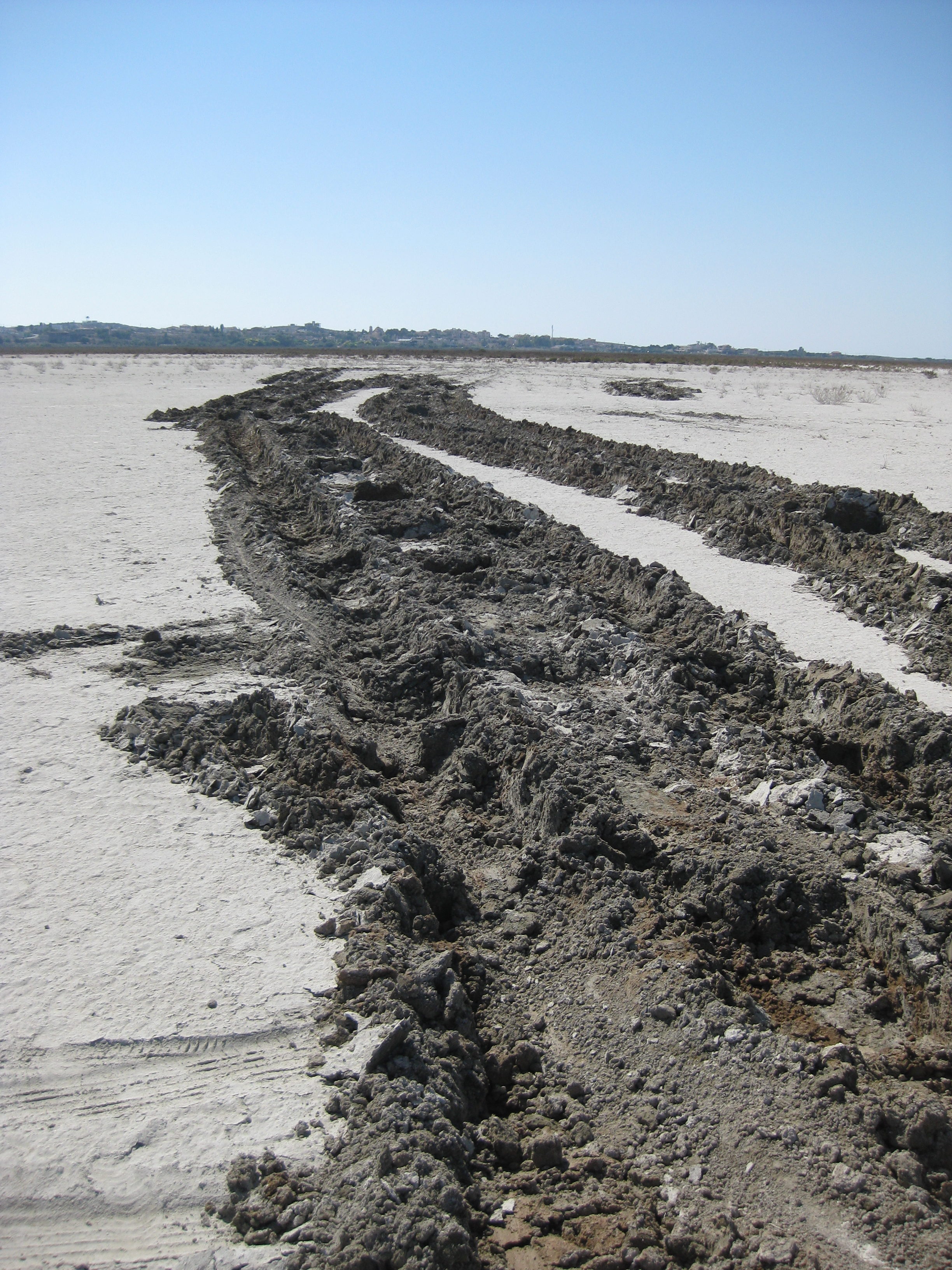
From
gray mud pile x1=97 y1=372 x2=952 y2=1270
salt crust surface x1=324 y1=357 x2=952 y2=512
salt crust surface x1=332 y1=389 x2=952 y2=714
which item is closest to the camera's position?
gray mud pile x1=97 y1=372 x2=952 y2=1270

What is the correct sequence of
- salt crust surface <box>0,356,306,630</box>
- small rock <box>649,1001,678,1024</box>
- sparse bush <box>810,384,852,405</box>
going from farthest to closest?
sparse bush <box>810,384,852,405</box> → salt crust surface <box>0,356,306,630</box> → small rock <box>649,1001,678,1024</box>

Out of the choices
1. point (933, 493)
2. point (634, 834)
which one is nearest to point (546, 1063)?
point (634, 834)

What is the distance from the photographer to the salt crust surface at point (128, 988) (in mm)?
3186

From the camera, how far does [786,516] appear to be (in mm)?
13141

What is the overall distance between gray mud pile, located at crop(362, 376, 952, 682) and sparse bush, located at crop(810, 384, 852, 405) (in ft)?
48.3

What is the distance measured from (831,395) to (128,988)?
3527 cm

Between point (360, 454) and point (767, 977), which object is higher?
point (360, 454)

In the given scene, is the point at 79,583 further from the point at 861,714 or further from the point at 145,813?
the point at 861,714

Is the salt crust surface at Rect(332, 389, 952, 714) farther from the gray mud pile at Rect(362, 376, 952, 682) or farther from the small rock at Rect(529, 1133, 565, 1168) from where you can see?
the small rock at Rect(529, 1133, 565, 1168)

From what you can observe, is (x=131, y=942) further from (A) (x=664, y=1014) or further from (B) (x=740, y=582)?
(B) (x=740, y=582)

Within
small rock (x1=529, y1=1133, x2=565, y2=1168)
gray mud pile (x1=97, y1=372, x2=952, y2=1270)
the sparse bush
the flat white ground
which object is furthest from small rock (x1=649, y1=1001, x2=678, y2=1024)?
the sparse bush

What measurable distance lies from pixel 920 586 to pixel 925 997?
6.90 metres

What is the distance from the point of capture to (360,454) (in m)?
20.3

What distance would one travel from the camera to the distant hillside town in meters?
115
